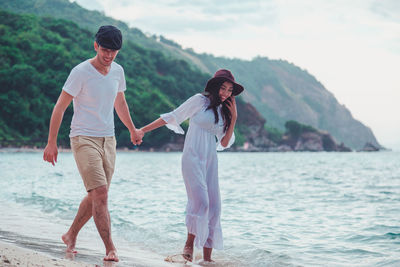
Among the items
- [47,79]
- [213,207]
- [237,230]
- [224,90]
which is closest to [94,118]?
[224,90]

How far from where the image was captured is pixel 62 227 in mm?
7438

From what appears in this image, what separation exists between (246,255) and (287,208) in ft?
20.2

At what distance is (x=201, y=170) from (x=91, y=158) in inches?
44.4

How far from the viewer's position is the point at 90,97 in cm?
423

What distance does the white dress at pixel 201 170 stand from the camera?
478 centimetres

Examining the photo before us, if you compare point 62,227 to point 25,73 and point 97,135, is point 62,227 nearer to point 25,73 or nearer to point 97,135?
point 97,135

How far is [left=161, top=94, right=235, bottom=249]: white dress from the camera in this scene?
4781 mm

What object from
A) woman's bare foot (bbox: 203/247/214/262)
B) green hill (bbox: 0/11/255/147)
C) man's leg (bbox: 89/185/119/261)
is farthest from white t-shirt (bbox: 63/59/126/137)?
green hill (bbox: 0/11/255/147)

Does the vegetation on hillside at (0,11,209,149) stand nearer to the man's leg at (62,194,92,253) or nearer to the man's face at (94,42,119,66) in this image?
the man's leg at (62,194,92,253)

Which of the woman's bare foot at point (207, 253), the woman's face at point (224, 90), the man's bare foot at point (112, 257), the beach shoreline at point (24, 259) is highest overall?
the woman's face at point (224, 90)

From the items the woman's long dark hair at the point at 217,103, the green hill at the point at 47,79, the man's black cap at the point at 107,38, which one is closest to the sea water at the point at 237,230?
the woman's long dark hair at the point at 217,103

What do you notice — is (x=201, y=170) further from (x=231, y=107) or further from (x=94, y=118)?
(x=94, y=118)

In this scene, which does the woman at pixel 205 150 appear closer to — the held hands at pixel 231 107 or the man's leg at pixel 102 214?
the held hands at pixel 231 107

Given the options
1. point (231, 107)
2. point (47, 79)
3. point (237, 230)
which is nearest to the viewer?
point (231, 107)
